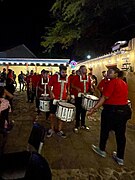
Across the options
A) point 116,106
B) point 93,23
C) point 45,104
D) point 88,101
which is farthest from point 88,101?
point 93,23

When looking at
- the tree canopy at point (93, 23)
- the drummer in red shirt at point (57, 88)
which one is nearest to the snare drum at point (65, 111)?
the drummer in red shirt at point (57, 88)

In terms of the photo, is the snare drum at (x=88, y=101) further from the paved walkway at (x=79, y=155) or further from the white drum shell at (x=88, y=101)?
the paved walkway at (x=79, y=155)

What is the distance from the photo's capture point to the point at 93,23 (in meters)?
13.1

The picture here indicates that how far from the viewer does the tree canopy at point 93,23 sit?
11508 millimetres

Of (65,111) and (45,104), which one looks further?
(45,104)

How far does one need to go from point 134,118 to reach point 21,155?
600 cm

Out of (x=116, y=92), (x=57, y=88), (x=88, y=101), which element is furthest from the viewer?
(x=88, y=101)

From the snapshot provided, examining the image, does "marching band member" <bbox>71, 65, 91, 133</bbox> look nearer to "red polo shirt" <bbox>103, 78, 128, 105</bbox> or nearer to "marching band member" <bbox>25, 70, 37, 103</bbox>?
"red polo shirt" <bbox>103, 78, 128, 105</bbox>

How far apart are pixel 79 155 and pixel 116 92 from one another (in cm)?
161

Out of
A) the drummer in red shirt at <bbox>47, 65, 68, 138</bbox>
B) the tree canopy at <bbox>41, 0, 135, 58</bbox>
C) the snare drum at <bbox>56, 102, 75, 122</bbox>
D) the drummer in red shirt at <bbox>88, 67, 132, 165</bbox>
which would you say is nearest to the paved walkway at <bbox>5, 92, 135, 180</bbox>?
the drummer in red shirt at <bbox>88, 67, 132, 165</bbox>

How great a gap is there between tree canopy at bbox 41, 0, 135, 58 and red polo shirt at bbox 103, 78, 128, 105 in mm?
7357

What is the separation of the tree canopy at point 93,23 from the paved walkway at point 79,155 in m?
6.22

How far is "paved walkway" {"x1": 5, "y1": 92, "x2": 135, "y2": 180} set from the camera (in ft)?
14.5

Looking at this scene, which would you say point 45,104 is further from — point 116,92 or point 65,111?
point 116,92
